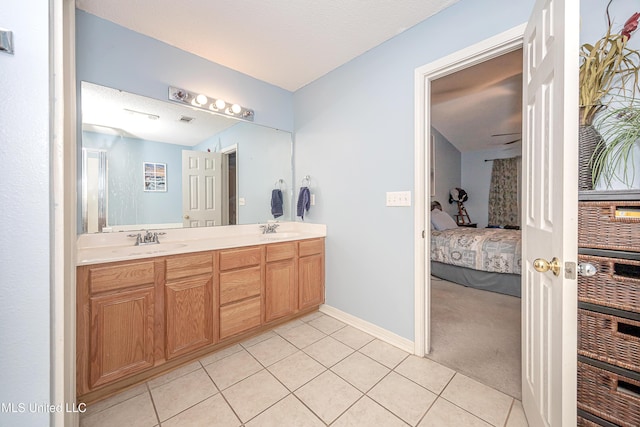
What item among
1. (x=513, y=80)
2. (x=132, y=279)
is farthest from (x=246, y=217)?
(x=513, y=80)

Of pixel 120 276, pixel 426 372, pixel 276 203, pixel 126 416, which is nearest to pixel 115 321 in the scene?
pixel 120 276

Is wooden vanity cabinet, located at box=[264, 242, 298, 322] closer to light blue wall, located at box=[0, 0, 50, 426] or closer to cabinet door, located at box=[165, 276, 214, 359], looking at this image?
cabinet door, located at box=[165, 276, 214, 359]

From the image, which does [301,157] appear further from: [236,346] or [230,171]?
[236,346]

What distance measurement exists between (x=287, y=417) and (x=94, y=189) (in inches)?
75.2

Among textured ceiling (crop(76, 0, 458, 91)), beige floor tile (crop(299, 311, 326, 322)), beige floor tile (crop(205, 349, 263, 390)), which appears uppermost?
textured ceiling (crop(76, 0, 458, 91))

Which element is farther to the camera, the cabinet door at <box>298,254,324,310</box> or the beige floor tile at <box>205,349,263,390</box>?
the cabinet door at <box>298,254,324,310</box>

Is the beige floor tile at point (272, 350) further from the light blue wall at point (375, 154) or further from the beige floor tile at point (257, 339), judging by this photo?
the light blue wall at point (375, 154)

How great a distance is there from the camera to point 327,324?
2.22 metres

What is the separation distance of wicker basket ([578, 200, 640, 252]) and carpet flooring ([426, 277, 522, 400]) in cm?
104

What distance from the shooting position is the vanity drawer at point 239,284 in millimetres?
1757

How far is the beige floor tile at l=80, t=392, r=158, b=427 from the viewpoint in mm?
1201

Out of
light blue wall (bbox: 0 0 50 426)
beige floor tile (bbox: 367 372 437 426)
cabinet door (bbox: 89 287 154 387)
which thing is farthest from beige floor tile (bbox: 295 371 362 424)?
light blue wall (bbox: 0 0 50 426)

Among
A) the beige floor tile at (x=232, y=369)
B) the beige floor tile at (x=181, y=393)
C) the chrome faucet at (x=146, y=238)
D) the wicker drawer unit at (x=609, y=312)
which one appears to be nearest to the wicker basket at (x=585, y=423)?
the wicker drawer unit at (x=609, y=312)

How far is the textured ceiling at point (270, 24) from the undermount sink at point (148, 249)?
5.26ft
